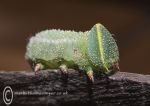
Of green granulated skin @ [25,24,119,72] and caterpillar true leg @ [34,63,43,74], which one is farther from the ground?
green granulated skin @ [25,24,119,72]

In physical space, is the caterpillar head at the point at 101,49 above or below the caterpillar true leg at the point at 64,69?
above

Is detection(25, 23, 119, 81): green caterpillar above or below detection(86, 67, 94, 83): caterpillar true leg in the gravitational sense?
above

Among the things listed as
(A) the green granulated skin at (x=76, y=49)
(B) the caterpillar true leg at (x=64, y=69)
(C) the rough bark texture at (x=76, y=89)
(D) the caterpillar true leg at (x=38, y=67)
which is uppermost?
(A) the green granulated skin at (x=76, y=49)

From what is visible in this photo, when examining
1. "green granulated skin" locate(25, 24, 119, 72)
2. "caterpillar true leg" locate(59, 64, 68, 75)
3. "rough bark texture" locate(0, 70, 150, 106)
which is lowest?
"rough bark texture" locate(0, 70, 150, 106)

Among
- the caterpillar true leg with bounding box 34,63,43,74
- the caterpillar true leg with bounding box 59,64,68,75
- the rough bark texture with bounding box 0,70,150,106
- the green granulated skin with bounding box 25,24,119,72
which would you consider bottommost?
the rough bark texture with bounding box 0,70,150,106
